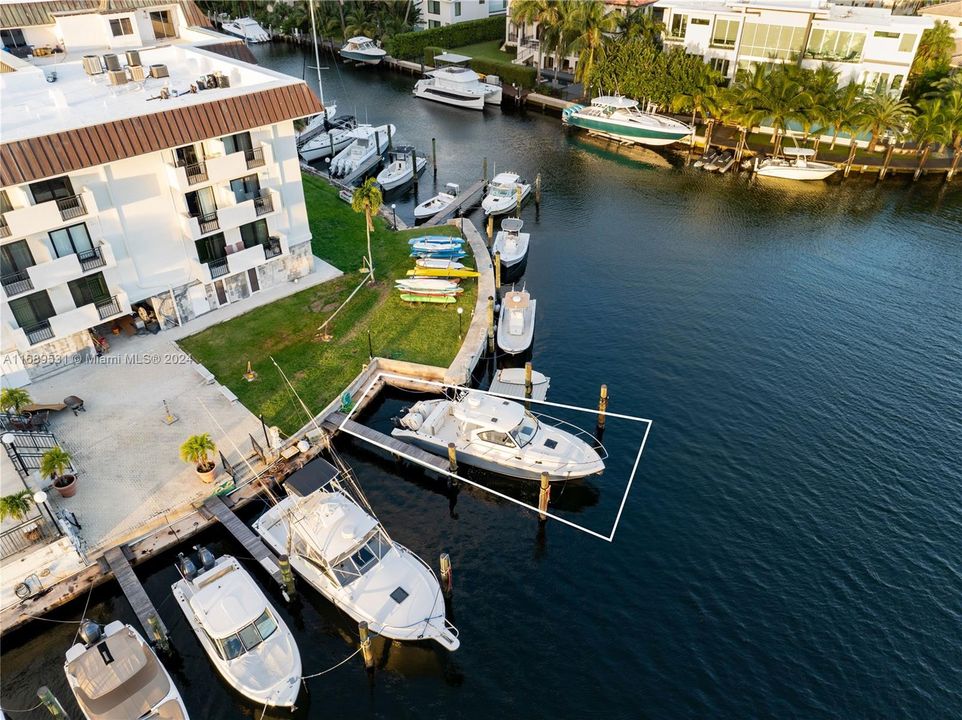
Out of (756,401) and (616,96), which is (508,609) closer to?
(756,401)

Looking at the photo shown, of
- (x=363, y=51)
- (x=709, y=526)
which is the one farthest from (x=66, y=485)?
(x=363, y=51)

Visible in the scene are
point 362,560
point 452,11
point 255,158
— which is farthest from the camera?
point 452,11

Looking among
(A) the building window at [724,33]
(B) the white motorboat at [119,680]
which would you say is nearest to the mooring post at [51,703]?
(B) the white motorboat at [119,680]

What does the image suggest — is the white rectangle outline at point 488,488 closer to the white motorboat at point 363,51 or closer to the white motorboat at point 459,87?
the white motorboat at point 459,87

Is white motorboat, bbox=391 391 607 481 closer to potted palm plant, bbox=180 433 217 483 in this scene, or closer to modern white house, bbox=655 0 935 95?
potted palm plant, bbox=180 433 217 483

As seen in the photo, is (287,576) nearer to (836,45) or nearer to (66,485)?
(66,485)

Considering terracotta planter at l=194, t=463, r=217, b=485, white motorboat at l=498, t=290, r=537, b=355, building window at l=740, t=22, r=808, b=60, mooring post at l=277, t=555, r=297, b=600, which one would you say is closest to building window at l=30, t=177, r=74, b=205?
terracotta planter at l=194, t=463, r=217, b=485
